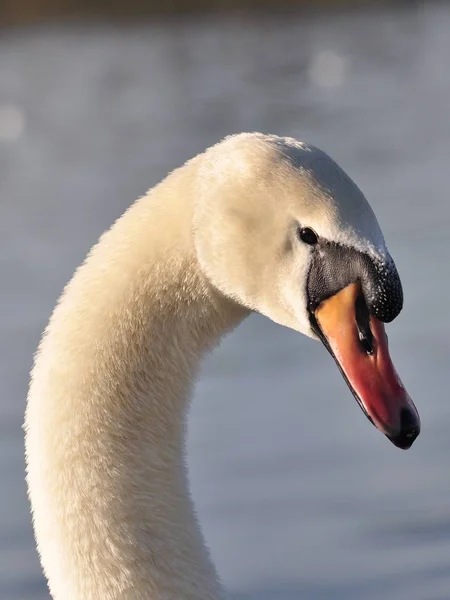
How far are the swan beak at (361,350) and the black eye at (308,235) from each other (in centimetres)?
14

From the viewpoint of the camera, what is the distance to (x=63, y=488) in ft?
11.9

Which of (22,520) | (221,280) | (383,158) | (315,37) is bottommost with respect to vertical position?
(221,280)

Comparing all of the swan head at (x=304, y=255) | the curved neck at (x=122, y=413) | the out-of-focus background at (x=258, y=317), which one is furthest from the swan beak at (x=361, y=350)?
the out-of-focus background at (x=258, y=317)

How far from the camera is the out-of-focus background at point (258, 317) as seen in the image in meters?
6.69

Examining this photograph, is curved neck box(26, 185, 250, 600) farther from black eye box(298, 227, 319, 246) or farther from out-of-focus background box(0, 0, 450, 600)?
out-of-focus background box(0, 0, 450, 600)

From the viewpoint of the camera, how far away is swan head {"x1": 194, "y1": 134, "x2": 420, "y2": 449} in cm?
344

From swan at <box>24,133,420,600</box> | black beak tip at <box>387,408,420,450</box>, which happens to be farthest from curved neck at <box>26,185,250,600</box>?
black beak tip at <box>387,408,420,450</box>

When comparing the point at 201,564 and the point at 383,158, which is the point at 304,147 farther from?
the point at 383,158

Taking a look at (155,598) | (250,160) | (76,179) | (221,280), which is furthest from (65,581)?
(76,179)

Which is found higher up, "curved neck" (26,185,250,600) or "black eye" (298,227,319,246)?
"black eye" (298,227,319,246)

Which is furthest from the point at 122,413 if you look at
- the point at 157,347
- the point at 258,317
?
the point at 258,317

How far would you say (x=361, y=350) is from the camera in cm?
357

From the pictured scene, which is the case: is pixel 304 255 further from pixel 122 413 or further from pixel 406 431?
pixel 122 413

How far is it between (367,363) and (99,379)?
638 millimetres
